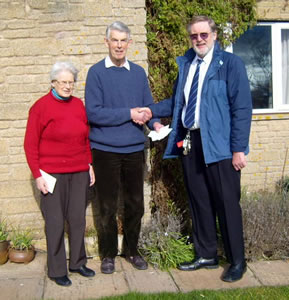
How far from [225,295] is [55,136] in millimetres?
1983

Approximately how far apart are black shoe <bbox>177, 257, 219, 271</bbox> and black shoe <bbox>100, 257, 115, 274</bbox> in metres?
0.66

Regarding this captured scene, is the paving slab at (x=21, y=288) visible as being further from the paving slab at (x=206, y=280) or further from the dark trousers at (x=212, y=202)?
the dark trousers at (x=212, y=202)

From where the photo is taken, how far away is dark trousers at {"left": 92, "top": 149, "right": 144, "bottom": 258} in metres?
4.02

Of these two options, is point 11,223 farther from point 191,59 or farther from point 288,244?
point 288,244

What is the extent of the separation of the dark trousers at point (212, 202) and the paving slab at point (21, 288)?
5.11ft

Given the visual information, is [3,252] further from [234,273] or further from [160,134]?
[234,273]

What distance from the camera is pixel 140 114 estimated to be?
3984mm

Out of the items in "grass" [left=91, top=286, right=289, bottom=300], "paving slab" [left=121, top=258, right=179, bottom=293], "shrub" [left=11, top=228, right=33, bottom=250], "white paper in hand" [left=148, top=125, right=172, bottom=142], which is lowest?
"paving slab" [left=121, top=258, right=179, bottom=293]

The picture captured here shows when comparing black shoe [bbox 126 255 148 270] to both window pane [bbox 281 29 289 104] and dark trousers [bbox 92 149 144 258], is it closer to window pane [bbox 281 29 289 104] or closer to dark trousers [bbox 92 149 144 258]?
dark trousers [bbox 92 149 144 258]

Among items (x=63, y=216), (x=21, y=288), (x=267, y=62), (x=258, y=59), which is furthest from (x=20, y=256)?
(x=267, y=62)

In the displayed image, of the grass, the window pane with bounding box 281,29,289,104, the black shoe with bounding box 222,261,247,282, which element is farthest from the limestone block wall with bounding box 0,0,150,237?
the window pane with bounding box 281,29,289,104

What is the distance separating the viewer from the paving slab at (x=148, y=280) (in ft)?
12.7

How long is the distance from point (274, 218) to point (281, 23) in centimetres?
339

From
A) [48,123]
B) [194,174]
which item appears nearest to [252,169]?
[194,174]
